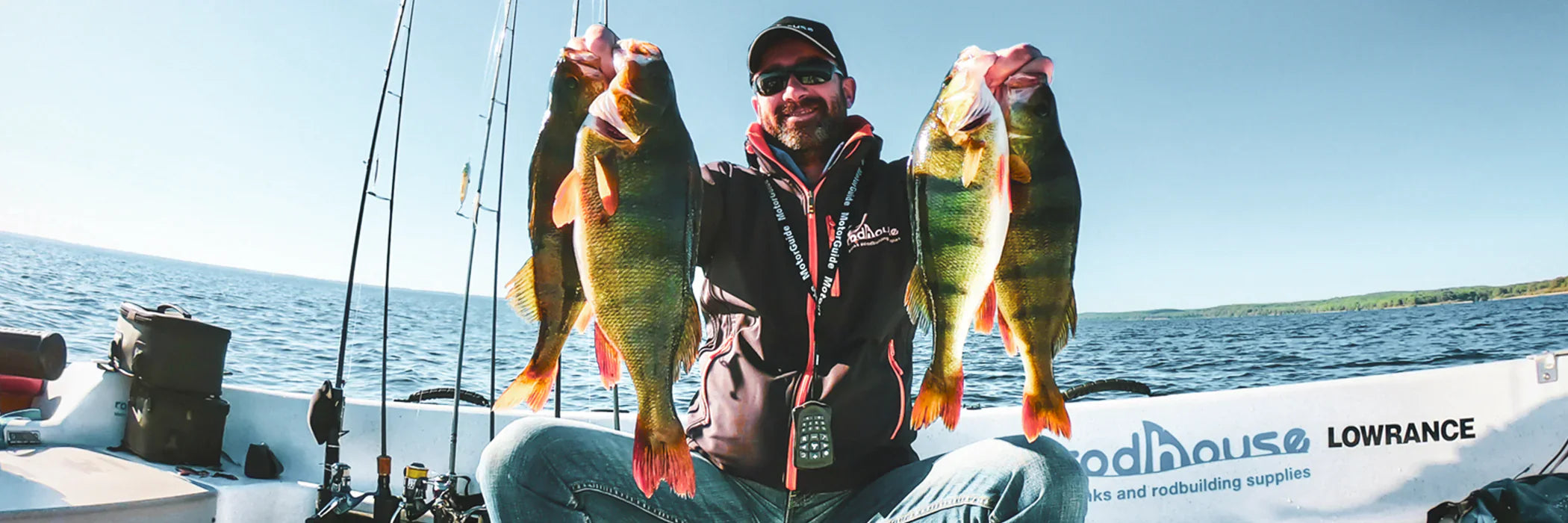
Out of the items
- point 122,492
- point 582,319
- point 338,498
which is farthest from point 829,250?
point 122,492

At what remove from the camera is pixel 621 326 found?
6.20 feet

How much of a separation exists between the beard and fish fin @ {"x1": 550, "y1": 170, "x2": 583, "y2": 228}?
3.15 feet

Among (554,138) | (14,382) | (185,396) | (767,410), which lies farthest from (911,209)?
(14,382)

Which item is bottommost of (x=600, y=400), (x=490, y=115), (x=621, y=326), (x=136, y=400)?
(x=600, y=400)

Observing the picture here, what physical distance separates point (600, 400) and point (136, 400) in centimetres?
802

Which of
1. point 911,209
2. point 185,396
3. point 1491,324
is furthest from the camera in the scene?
point 1491,324

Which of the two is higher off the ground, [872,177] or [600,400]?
[872,177]

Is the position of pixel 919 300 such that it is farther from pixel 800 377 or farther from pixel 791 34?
pixel 791 34

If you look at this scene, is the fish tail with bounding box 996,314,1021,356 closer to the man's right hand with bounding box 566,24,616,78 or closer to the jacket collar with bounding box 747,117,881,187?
the jacket collar with bounding box 747,117,881,187

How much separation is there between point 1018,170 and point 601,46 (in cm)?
104

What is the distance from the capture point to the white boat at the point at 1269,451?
417 centimetres

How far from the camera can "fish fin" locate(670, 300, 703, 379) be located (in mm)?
2000

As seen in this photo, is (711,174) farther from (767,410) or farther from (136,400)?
(136,400)

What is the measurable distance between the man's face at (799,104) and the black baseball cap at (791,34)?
0.02 meters
